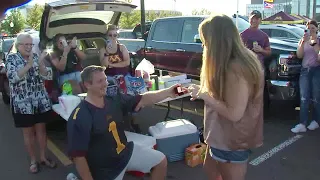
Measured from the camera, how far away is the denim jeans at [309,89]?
5.39 metres

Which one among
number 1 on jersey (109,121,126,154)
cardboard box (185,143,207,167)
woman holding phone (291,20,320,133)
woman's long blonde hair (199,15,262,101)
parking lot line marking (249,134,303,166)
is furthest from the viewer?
woman holding phone (291,20,320,133)

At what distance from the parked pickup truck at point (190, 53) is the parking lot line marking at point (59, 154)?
10.6 feet

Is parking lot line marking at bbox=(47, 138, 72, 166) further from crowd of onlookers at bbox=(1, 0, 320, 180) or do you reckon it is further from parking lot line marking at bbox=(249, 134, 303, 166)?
parking lot line marking at bbox=(249, 134, 303, 166)

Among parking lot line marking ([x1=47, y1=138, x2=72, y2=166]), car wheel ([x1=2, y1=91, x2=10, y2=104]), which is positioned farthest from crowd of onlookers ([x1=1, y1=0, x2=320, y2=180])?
car wheel ([x1=2, y1=91, x2=10, y2=104])

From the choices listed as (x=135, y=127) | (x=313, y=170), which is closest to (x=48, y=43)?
(x=135, y=127)

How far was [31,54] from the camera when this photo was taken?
419cm

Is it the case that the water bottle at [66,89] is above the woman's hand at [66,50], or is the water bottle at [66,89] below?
below

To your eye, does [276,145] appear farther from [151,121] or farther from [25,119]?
[25,119]

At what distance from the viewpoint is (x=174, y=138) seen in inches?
176

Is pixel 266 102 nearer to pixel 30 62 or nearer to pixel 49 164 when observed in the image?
pixel 49 164

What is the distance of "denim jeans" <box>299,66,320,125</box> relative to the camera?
5387mm

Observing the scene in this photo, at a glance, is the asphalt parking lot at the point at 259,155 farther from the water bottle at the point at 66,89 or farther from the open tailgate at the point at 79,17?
the open tailgate at the point at 79,17

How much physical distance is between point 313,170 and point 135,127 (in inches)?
101

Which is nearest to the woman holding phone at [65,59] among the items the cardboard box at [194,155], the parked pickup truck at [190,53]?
the cardboard box at [194,155]
